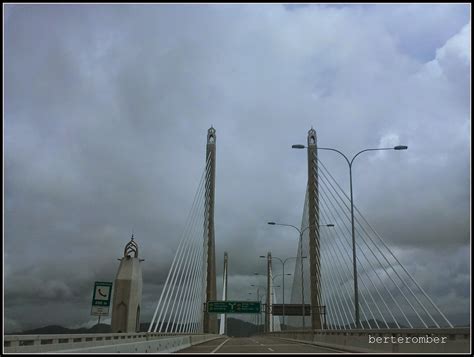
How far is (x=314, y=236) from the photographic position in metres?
56.5

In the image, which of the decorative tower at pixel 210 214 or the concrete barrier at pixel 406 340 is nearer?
the concrete barrier at pixel 406 340

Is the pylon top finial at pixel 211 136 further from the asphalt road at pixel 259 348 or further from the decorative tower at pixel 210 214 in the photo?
the asphalt road at pixel 259 348

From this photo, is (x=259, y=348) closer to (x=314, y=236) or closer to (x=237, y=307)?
(x=314, y=236)

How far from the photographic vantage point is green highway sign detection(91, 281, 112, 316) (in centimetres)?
2970

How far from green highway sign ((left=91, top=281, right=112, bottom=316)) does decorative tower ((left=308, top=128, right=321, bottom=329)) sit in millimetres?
29799

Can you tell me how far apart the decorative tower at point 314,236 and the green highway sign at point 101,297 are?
29799mm

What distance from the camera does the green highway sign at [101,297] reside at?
97.5ft

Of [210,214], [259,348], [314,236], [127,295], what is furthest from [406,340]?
[210,214]

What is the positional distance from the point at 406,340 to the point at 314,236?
34.5 metres

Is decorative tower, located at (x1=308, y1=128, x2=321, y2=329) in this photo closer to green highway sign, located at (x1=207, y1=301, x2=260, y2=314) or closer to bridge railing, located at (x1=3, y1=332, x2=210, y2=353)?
green highway sign, located at (x1=207, y1=301, x2=260, y2=314)

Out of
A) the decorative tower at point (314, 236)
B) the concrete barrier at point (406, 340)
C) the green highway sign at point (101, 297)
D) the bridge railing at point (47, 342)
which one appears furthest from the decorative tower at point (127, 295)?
the decorative tower at point (314, 236)

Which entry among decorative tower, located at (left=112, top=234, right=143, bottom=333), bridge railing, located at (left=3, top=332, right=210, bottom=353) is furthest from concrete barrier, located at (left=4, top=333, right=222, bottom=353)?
decorative tower, located at (left=112, top=234, right=143, bottom=333)

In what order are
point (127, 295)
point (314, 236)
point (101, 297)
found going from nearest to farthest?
point (101, 297) < point (127, 295) < point (314, 236)

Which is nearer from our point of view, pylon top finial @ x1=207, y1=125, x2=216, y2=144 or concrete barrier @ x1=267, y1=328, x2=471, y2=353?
concrete barrier @ x1=267, y1=328, x2=471, y2=353
